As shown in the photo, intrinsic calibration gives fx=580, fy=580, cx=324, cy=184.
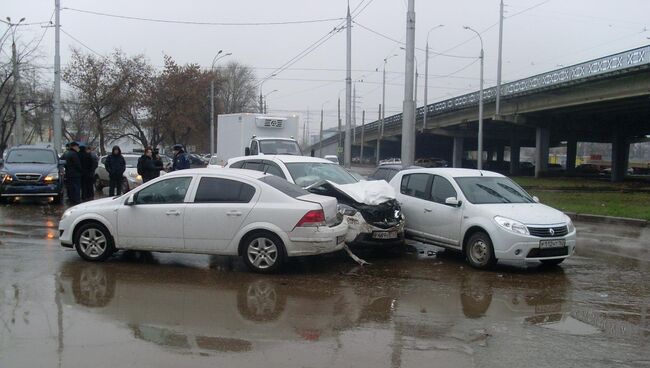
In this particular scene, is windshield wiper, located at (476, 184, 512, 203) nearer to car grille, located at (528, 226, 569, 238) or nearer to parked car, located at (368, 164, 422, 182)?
car grille, located at (528, 226, 569, 238)

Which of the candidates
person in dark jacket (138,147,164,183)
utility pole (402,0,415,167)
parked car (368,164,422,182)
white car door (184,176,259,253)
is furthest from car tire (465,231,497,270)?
person in dark jacket (138,147,164,183)

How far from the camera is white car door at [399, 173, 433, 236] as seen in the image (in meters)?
10.5

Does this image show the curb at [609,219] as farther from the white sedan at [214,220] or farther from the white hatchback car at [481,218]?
the white sedan at [214,220]

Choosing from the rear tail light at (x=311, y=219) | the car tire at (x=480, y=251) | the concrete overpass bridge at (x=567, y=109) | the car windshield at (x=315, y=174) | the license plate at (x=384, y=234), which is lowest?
the car tire at (x=480, y=251)

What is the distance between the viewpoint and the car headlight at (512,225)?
8.81 m

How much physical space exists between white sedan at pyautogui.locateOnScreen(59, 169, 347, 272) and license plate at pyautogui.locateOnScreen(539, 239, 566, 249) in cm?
300

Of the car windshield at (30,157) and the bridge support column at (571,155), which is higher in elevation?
the bridge support column at (571,155)

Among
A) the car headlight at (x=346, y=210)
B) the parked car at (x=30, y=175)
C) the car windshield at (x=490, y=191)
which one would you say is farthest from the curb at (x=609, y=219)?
the parked car at (x=30, y=175)

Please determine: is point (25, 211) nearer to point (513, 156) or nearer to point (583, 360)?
point (583, 360)

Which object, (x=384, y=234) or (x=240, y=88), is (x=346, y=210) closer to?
(x=384, y=234)

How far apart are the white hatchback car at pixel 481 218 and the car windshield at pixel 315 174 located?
1.08 m

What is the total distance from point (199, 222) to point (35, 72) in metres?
35.2

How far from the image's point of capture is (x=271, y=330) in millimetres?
5922

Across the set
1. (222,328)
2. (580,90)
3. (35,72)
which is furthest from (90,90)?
(222,328)
